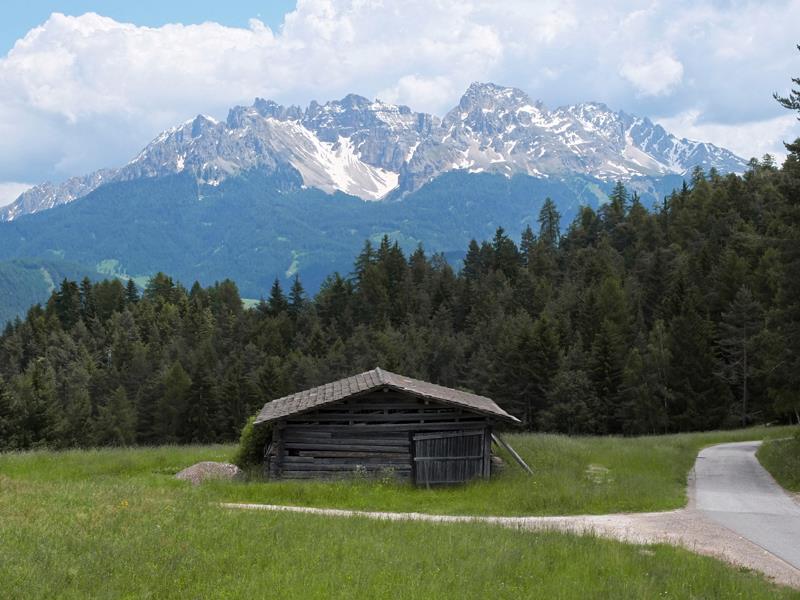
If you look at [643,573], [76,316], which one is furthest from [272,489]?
[76,316]

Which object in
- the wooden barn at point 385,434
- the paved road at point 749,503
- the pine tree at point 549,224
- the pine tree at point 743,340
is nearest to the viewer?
the paved road at point 749,503

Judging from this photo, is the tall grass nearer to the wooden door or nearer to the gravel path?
the gravel path

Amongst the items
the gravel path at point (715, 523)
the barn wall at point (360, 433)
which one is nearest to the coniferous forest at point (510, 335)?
the gravel path at point (715, 523)

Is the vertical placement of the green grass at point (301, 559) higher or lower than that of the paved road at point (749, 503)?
higher

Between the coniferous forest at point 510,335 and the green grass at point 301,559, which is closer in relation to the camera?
the green grass at point 301,559

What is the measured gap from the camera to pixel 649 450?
117ft

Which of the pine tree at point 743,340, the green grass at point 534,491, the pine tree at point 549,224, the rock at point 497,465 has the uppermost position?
the pine tree at point 549,224

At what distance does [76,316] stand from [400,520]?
137 metres

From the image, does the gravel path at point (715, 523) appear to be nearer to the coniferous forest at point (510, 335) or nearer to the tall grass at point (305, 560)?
the tall grass at point (305, 560)

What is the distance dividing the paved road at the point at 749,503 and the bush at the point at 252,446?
1640cm

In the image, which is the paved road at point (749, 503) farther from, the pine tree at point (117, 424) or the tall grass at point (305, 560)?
the pine tree at point (117, 424)

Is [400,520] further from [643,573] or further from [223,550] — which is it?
[643,573]

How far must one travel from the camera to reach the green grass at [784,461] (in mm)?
26547

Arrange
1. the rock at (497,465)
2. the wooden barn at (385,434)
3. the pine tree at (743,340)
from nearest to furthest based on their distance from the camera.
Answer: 1. the wooden barn at (385,434)
2. the rock at (497,465)
3. the pine tree at (743,340)
